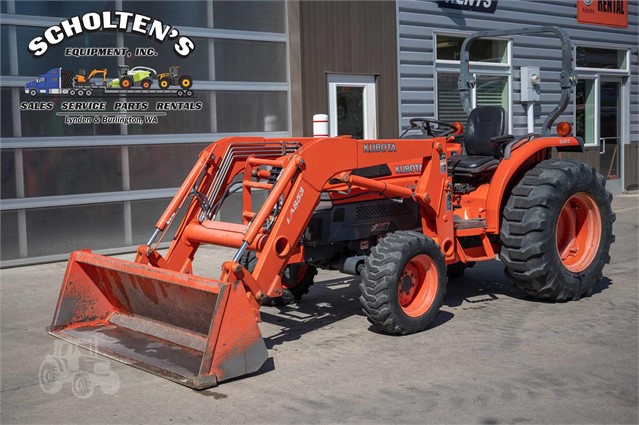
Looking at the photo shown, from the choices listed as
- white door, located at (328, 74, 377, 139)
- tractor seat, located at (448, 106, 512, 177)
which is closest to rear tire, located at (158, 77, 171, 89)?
white door, located at (328, 74, 377, 139)

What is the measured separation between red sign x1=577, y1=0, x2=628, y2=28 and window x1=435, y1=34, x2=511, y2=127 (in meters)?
2.51

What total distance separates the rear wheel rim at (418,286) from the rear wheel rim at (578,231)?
1.88 meters

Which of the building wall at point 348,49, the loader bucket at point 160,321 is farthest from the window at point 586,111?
the loader bucket at point 160,321

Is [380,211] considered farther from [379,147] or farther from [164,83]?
[164,83]

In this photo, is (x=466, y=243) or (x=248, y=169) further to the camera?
(x=466, y=243)

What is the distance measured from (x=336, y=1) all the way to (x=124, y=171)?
13.4ft

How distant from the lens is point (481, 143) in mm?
7805

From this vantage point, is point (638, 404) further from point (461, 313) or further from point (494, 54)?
point (494, 54)

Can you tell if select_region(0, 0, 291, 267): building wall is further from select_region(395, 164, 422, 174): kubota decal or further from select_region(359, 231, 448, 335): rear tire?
select_region(359, 231, 448, 335): rear tire

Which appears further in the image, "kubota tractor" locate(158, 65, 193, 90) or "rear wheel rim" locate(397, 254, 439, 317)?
"kubota tractor" locate(158, 65, 193, 90)

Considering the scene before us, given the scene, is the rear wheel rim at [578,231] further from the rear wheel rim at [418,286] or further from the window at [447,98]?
the window at [447,98]

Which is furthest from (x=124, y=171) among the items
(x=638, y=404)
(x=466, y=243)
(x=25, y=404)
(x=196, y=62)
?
(x=638, y=404)

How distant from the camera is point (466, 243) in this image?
24.6 ft

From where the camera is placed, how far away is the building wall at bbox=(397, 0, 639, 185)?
1306 centimetres
